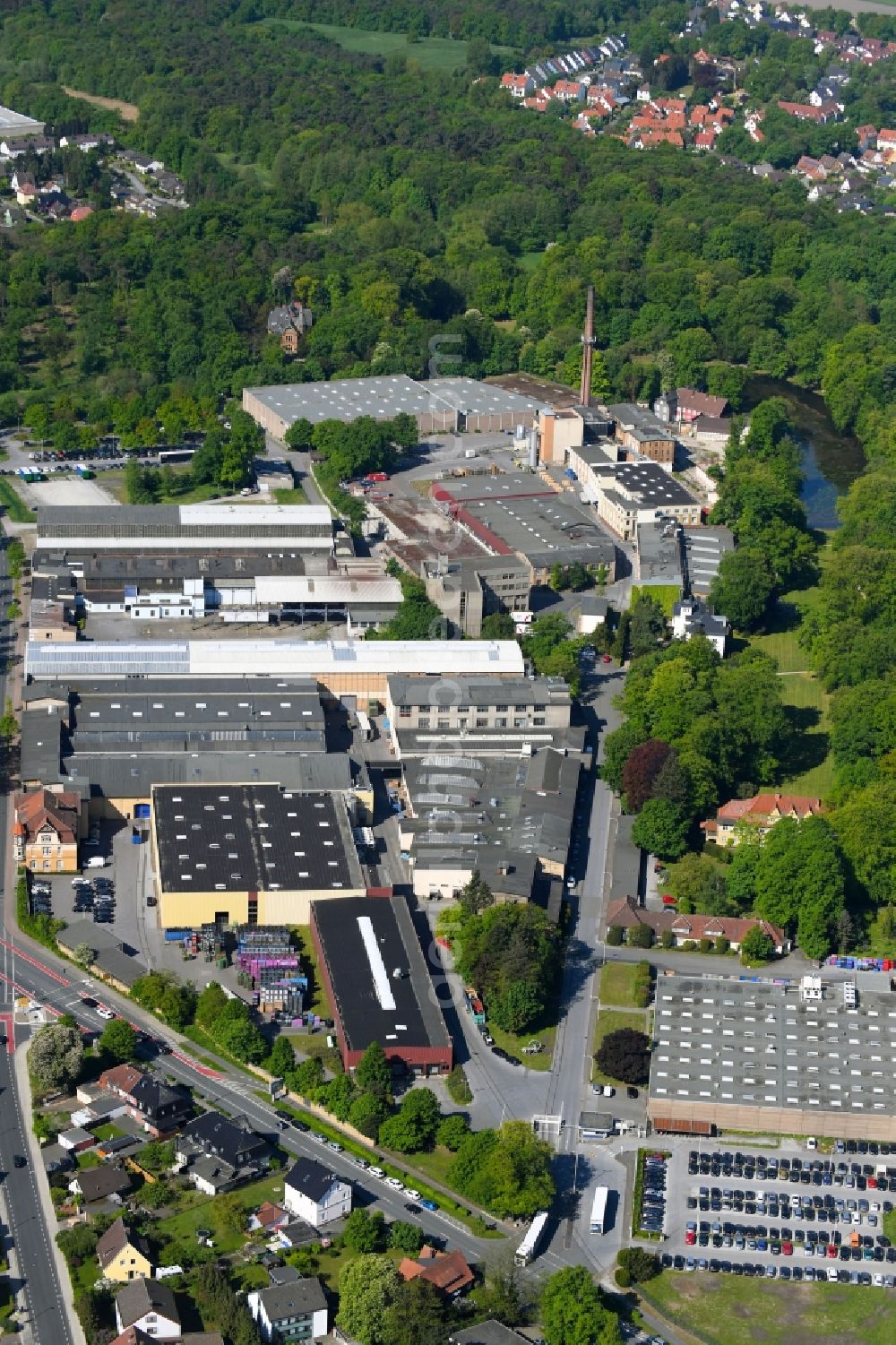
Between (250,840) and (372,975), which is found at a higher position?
(372,975)

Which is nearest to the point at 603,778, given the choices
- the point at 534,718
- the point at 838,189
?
the point at 534,718

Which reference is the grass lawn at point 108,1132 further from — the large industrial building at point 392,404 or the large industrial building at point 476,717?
the large industrial building at point 392,404

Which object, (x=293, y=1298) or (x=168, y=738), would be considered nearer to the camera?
(x=293, y=1298)

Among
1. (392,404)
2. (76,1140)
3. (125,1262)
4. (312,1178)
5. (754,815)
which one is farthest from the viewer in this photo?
(392,404)

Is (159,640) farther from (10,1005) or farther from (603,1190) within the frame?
(603,1190)

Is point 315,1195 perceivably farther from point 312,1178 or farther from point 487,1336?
point 487,1336

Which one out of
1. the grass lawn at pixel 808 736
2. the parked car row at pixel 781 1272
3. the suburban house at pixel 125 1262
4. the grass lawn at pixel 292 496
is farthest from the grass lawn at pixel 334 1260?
the grass lawn at pixel 292 496

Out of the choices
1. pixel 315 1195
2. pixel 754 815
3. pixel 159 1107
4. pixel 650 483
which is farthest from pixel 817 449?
pixel 315 1195
